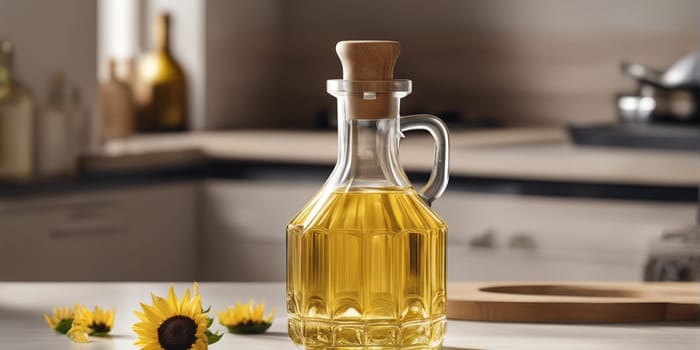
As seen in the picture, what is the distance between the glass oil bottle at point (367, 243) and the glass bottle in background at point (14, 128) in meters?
1.89

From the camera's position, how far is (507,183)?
8.48 feet

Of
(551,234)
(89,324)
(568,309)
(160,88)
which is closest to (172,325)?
(89,324)

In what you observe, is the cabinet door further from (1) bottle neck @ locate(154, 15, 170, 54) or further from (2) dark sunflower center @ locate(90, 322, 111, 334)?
(2) dark sunflower center @ locate(90, 322, 111, 334)

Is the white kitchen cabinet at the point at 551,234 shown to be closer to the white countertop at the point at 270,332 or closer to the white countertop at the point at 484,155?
the white countertop at the point at 484,155

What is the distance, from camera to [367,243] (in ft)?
2.31

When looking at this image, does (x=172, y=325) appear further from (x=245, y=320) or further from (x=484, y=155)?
(x=484, y=155)

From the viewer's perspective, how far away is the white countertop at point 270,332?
0.80 metres

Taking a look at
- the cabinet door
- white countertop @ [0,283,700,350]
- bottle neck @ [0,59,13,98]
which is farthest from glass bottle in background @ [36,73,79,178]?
white countertop @ [0,283,700,350]

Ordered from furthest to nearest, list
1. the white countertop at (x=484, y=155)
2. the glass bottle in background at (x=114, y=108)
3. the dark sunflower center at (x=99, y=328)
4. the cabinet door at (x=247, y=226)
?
the glass bottle in background at (x=114, y=108) → the cabinet door at (x=247, y=226) → the white countertop at (x=484, y=155) → the dark sunflower center at (x=99, y=328)

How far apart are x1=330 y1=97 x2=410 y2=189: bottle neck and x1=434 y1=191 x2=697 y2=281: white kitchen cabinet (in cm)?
178

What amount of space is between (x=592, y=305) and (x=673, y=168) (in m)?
1.63

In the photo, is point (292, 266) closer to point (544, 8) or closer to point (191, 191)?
point (191, 191)

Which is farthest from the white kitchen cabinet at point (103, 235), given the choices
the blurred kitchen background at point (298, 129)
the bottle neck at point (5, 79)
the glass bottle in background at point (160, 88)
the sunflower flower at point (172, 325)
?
the sunflower flower at point (172, 325)

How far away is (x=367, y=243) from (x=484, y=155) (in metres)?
1.94
